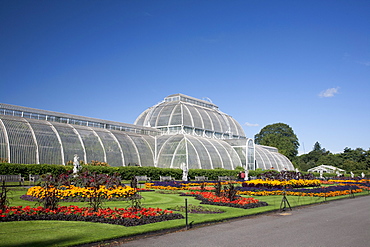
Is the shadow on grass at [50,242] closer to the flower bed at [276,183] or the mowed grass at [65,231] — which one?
the mowed grass at [65,231]

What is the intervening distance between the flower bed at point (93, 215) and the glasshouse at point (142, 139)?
85.6 feet

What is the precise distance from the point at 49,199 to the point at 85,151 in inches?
1261

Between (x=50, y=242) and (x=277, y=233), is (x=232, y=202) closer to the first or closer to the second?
(x=277, y=233)

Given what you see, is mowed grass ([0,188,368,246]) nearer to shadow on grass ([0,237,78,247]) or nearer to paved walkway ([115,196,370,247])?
shadow on grass ([0,237,78,247])

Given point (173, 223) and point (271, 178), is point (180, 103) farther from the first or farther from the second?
point (173, 223)

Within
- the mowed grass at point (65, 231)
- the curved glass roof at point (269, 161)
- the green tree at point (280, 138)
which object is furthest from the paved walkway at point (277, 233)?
the green tree at point (280, 138)

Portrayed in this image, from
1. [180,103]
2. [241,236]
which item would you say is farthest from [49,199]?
[180,103]

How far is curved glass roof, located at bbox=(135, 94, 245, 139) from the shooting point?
220ft

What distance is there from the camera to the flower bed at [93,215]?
42.2 feet

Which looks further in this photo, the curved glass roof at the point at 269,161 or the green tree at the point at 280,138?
the green tree at the point at 280,138

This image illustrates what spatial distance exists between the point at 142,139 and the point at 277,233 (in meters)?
48.1

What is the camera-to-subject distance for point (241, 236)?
38.2ft

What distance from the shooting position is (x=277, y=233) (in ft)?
39.9

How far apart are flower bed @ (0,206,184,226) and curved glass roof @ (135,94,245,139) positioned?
50.6 metres
